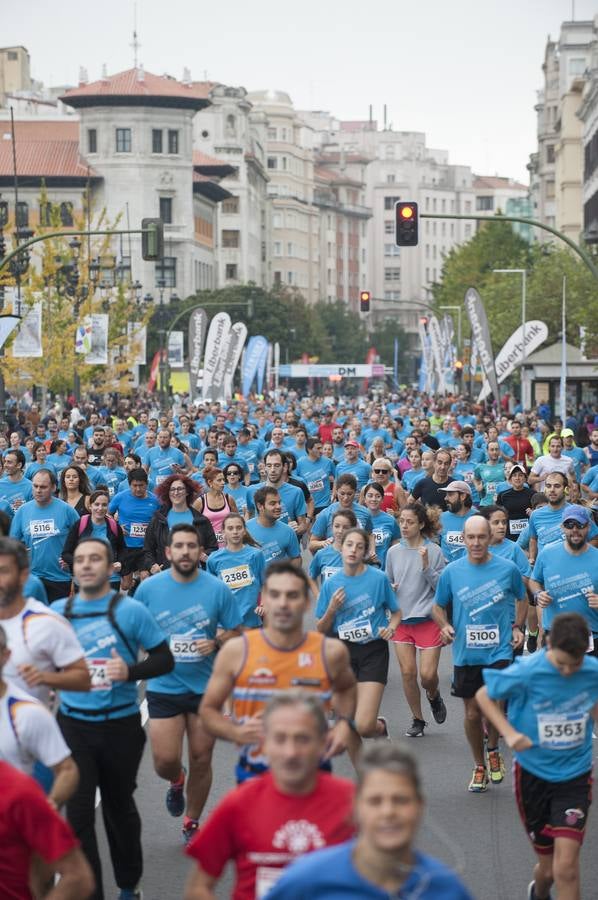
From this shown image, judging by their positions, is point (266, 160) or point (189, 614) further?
point (266, 160)

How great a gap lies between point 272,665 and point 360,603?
363 centimetres

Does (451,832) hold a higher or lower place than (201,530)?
lower

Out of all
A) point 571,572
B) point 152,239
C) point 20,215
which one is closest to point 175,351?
point 20,215

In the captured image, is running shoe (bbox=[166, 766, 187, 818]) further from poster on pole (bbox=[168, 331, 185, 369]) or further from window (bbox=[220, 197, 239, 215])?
window (bbox=[220, 197, 239, 215])

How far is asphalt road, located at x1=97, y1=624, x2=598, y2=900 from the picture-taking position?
8.59 metres

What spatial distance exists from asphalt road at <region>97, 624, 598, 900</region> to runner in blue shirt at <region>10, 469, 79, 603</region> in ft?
8.66

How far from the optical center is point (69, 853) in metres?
5.55

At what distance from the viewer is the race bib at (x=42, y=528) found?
1402 cm

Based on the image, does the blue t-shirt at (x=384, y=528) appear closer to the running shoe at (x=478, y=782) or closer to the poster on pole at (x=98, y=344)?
the running shoe at (x=478, y=782)

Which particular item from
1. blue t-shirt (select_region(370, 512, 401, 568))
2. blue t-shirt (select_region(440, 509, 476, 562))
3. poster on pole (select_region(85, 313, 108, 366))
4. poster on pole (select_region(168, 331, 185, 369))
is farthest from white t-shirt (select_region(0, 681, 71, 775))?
poster on pole (select_region(168, 331, 185, 369))

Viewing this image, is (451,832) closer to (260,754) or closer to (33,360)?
(260,754)

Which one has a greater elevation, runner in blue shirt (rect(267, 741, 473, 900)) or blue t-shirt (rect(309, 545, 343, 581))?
runner in blue shirt (rect(267, 741, 473, 900))

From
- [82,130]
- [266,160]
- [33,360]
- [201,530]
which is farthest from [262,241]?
[201,530]

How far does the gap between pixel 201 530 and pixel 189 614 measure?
435 centimetres
